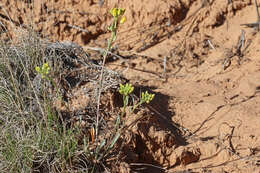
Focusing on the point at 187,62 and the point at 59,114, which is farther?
the point at 187,62

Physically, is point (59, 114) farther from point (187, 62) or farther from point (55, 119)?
point (187, 62)

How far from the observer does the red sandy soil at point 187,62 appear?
2.81 metres

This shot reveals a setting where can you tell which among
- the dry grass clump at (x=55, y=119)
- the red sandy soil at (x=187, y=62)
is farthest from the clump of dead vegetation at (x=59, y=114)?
the red sandy soil at (x=187, y=62)

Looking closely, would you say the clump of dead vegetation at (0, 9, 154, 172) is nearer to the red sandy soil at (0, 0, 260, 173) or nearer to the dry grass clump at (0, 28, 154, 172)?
the dry grass clump at (0, 28, 154, 172)

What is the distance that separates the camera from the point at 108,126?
2.73 meters

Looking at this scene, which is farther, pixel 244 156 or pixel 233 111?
pixel 233 111

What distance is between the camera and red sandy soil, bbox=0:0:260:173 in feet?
9.23

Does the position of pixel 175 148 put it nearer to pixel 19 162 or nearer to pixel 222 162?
pixel 222 162

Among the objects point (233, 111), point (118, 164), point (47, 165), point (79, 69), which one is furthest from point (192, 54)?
point (47, 165)

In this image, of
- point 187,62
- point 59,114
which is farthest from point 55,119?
point 187,62

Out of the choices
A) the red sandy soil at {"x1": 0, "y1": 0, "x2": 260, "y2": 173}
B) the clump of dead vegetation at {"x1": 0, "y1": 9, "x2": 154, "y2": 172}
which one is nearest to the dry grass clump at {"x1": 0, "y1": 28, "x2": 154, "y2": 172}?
the clump of dead vegetation at {"x1": 0, "y1": 9, "x2": 154, "y2": 172}

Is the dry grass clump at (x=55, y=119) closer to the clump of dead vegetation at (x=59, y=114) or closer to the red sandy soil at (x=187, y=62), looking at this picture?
the clump of dead vegetation at (x=59, y=114)

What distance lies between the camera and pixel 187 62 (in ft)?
12.9

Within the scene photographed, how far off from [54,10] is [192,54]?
170 cm
